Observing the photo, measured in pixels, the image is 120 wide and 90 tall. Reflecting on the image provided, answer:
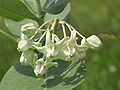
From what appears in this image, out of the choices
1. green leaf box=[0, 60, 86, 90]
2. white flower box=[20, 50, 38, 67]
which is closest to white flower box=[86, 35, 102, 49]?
green leaf box=[0, 60, 86, 90]

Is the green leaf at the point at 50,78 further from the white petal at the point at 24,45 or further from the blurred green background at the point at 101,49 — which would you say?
the blurred green background at the point at 101,49

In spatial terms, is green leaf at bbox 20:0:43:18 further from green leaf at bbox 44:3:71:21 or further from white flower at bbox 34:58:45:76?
white flower at bbox 34:58:45:76

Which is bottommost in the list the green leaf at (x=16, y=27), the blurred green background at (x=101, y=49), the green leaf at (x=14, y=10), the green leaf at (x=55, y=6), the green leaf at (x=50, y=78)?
the blurred green background at (x=101, y=49)

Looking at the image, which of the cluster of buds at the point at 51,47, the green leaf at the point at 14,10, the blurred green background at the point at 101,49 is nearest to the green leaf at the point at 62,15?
the green leaf at the point at 14,10

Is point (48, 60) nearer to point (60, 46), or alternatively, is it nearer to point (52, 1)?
point (60, 46)

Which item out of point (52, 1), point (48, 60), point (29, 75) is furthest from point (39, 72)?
point (52, 1)

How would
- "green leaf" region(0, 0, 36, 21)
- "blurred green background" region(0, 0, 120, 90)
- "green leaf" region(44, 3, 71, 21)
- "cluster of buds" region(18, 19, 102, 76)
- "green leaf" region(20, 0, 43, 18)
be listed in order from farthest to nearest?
"blurred green background" region(0, 0, 120, 90), "green leaf" region(44, 3, 71, 21), "green leaf" region(20, 0, 43, 18), "green leaf" region(0, 0, 36, 21), "cluster of buds" region(18, 19, 102, 76)

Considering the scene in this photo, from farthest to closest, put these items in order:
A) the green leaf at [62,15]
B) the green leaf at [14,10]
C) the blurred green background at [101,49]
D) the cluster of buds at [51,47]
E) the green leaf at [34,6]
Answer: the blurred green background at [101,49] < the green leaf at [62,15] < the green leaf at [34,6] < the green leaf at [14,10] < the cluster of buds at [51,47]
